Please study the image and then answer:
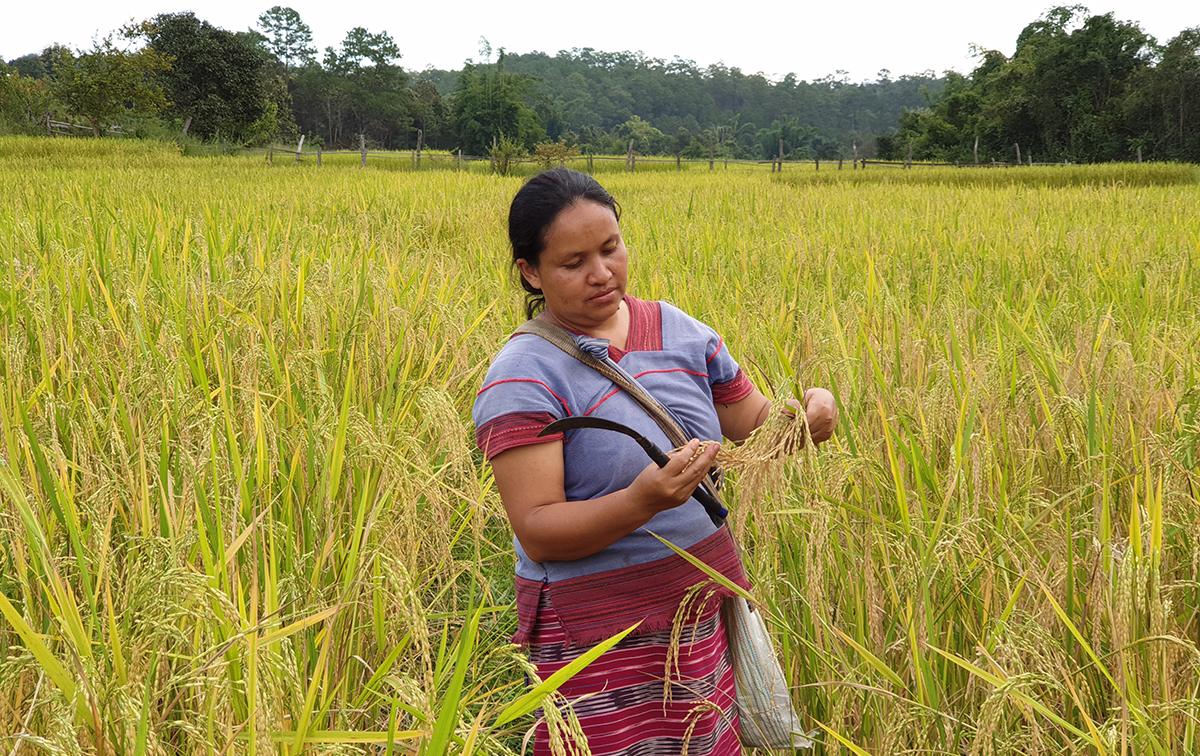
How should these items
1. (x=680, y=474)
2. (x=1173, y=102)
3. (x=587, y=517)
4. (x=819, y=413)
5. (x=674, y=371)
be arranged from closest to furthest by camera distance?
(x=680, y=474) < (x=587, y=517) < (x=819, y=413) < (x=674, y=371) < (x=1173, y=102)

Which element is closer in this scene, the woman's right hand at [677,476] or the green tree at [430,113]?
the woman's right hand at [677,476]

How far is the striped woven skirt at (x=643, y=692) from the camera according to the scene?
1122mm

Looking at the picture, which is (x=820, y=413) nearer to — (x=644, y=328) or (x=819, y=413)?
(x=819, y=413)

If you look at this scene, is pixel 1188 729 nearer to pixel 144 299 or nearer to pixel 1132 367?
pixel 1132 367

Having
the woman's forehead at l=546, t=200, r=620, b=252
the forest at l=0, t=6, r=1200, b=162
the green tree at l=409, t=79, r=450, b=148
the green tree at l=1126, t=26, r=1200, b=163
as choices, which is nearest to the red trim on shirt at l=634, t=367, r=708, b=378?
the woman's forehead at l=546, t=200, r=620, b=252

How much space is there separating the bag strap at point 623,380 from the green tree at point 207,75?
3319 cm

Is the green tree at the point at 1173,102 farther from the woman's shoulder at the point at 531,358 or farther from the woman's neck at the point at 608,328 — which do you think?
the woman's shoulder at the point at 531,358

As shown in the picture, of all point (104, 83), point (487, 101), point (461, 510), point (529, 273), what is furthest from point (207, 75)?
point (529, 273)

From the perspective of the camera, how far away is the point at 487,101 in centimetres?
4625

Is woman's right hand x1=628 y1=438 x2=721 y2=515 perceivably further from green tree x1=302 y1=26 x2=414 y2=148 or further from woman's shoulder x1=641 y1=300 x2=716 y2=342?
green tree x1=302 y1=26 x2=414 y2=148

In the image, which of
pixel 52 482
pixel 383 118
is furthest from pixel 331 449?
pixel 383 118

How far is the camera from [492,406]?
1.10 meters

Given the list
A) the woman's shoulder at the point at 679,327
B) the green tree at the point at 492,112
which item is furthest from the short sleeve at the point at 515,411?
the green tree at the point at 492,112

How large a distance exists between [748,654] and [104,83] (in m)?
28.2
